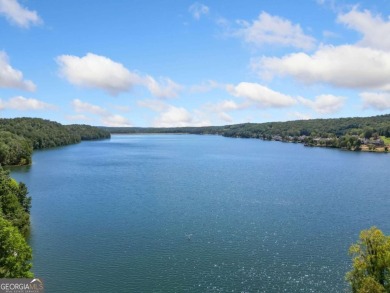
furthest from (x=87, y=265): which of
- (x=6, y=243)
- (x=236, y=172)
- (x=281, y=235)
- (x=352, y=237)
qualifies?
(x=236, y=172)

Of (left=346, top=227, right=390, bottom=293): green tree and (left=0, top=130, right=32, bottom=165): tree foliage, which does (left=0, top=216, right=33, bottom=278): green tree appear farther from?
(left=0, top=130, right=32, bottom=165): tree foliage

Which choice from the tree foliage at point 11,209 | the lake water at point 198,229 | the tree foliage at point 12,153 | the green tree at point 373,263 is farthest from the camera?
the tree foliage at point 12,153

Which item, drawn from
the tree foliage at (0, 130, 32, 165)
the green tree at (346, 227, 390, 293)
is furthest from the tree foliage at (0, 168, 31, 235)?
the tree foliage at (0, 130, 32, 165)

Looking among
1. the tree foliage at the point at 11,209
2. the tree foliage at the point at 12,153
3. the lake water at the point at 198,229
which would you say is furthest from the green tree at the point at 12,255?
the tree foliage at the point at 12,153

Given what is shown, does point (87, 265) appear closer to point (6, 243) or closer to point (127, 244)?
point (127, 244)

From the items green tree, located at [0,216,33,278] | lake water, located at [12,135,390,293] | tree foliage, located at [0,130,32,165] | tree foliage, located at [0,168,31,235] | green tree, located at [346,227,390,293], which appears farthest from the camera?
tree foliage, located at [0,130,32,165]

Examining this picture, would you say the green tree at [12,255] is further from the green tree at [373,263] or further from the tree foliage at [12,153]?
the tree foliage at [12,153]

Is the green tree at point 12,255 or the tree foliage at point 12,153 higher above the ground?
the tree foliage at point 12,153
